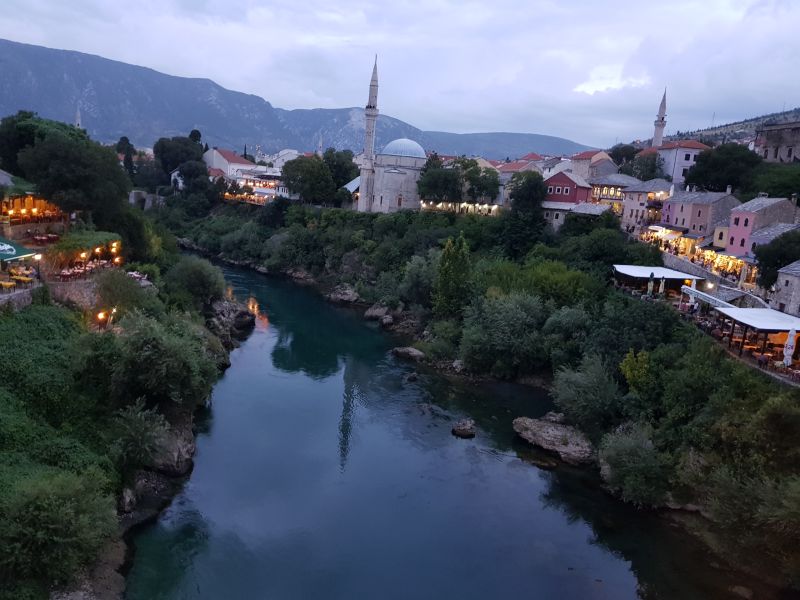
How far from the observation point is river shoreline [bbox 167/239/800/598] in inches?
528

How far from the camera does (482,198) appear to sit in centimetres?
4522

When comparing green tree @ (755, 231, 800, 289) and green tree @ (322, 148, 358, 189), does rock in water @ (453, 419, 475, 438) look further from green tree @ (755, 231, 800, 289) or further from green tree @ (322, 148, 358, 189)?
green tree @ (322, 148, 358, 189)

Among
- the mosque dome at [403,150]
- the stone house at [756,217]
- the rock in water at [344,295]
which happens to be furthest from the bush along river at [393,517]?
the mosque dome at [403,150]

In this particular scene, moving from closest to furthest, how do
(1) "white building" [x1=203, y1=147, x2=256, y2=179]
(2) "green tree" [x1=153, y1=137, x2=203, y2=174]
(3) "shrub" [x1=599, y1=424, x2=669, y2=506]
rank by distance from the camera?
1. (3) "shrub" [x1=599, y1=424, x2=669, y2=506]
2. (2) "green tree" [x1=153, y1=137, x2=203, y2=174]
3. (1) "white building" [x1=203, y1=147, x2=256, y2=179]

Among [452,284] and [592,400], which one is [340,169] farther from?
[592,400]

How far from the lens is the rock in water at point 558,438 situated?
18.7 m

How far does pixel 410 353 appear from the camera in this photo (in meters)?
27.6

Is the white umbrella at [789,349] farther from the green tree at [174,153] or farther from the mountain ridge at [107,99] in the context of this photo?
the mountain ridge at [107,99]

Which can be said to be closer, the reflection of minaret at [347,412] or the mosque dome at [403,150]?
the reflection of minaret at [347,412]

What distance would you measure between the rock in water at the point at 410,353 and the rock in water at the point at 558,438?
7.35 metres

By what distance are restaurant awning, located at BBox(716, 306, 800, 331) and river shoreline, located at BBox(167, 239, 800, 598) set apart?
18.8ft

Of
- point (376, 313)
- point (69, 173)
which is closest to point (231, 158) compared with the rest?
point (376, 313)

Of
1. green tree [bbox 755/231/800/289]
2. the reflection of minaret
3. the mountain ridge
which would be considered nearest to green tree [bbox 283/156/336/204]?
the reflection of minaret

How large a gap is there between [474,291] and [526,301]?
415 centimetres
